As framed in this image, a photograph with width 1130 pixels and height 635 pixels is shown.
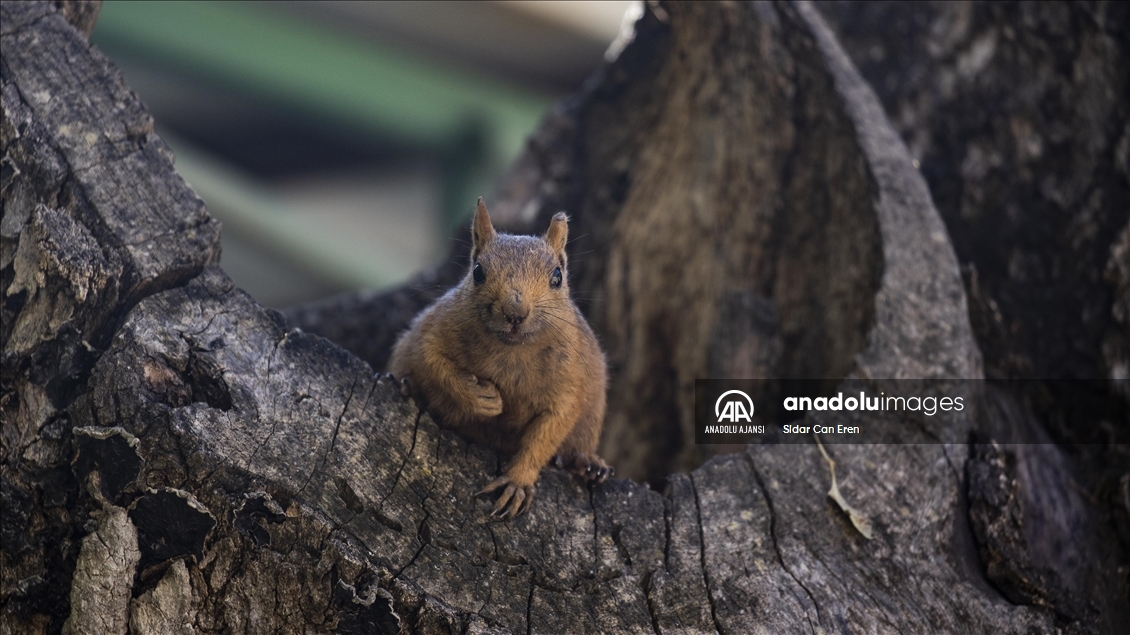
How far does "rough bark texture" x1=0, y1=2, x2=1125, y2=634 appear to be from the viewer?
1.98 metres

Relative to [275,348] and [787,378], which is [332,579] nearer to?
[275,348]

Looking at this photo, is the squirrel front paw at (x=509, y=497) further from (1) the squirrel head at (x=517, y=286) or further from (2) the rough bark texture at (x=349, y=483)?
(1) the squirrel head at (x=517, y=286)

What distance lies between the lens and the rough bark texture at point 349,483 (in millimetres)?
1976

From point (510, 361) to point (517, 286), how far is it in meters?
0.21

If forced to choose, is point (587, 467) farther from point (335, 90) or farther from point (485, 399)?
point (335, 90)

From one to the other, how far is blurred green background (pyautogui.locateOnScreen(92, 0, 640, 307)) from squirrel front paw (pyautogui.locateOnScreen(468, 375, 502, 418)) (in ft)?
11.9

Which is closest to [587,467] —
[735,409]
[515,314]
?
[515,314]

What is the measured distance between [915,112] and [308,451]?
9.26 ft

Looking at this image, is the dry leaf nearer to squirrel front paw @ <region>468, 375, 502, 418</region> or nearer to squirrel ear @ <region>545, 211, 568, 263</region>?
squirrel front paw @ <region>468, 375, 502, 418</region>

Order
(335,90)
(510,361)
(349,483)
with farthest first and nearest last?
(335,90) < (510,361) < (349,483)

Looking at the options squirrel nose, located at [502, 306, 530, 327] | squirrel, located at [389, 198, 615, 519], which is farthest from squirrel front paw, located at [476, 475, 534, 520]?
squirrel nose, located at [502, 306, 530, 327]

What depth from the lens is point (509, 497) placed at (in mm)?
2209

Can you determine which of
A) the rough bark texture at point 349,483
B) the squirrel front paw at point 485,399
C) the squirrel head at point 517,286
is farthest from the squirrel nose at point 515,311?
the rough bark texture at point 349,483

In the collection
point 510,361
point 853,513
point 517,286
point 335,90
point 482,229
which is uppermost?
point 335,90
